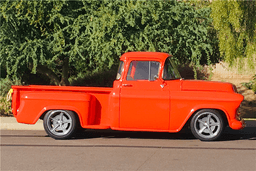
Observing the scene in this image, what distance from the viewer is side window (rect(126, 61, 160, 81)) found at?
937 centimetres

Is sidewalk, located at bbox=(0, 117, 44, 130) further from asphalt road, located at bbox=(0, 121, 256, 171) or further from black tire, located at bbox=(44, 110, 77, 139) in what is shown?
black tire, located at bbox=(44, 110, 77, 139)

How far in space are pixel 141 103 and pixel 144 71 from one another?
0.82 meters

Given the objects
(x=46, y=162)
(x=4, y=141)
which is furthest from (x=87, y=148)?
(x=4, y=141)

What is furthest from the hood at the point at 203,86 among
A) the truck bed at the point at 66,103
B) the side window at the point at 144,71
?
the truck bed at the point at 66,103

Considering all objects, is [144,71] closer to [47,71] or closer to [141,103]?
[141,103]

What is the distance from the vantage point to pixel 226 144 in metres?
9.02

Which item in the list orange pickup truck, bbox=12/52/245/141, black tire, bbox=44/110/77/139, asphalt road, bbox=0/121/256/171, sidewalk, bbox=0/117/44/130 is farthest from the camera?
sidewalk, bbox=0/117/44/130

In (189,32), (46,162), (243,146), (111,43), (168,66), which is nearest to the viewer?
(46,162)

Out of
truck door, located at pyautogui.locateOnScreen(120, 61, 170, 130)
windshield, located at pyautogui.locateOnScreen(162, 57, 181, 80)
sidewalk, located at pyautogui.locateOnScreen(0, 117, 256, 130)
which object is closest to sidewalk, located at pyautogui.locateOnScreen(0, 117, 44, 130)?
sidewalk, located at pyautogui.locateOnScreen(0, 117, 256, 130)

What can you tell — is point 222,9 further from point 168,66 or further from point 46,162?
point 46,162

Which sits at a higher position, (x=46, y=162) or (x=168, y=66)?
(x=168, y=66)

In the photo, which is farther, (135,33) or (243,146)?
(135,33)

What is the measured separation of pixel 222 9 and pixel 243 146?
669cm

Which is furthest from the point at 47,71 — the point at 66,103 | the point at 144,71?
the point at 144,71
